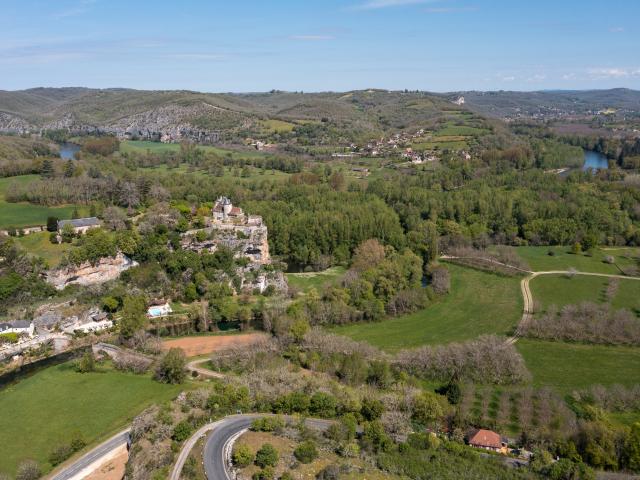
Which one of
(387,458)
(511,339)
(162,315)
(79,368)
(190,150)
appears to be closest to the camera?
(387,458)

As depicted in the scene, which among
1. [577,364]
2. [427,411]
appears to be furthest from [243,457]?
[577,364]

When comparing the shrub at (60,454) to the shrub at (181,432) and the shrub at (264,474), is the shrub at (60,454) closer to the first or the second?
the shrub at (181,432)

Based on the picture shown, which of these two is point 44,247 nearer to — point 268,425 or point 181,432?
point 181,432

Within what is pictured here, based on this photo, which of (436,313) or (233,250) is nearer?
(436,313)

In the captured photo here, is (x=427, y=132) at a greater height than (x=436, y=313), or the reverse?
(x=427, y=132)

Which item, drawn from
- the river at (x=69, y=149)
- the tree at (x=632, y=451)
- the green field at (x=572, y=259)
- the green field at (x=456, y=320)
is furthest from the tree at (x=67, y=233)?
the river at (x=69, y=149)

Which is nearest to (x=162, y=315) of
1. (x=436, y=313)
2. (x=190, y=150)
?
(x=436, y=313)

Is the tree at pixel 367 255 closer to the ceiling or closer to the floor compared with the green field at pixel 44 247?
closer to the floor

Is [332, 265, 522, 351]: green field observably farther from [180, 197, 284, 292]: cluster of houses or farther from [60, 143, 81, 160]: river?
[60, 143, 81, 160]: river

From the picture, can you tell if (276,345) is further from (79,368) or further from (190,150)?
(190,150)
